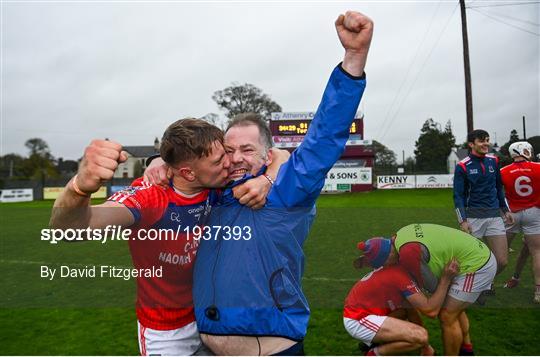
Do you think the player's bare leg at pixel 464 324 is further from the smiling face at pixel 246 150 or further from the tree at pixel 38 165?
the tree at pixel 38 165

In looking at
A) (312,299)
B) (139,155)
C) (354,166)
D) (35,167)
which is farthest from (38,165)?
(312,299)

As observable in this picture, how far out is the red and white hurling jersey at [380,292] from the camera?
2.22 meters

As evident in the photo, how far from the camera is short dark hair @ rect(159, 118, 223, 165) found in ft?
5.09

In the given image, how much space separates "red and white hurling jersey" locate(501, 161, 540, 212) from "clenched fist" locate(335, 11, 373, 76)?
110 inches

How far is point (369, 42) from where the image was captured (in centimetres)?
137

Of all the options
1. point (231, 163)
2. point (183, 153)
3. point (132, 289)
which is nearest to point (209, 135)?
point (183, 153)

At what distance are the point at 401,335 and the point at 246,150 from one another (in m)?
1.42

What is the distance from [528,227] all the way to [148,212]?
114 inches

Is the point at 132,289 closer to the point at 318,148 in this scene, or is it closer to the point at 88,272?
the point at 88,272

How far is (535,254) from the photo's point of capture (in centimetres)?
280

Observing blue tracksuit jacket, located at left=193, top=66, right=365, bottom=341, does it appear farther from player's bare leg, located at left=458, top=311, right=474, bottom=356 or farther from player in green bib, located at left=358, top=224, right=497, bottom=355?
player's bare leg, located at left=458, top=311, right=474, bottom=356

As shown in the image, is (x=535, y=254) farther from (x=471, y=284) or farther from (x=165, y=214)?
(x=165, y=214)

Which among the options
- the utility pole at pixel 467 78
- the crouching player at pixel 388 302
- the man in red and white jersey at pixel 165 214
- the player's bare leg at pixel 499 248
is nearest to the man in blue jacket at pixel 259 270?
the man in red and white jersey at pixel 165 214

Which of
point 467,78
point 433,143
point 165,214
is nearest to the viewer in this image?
point 165,214
